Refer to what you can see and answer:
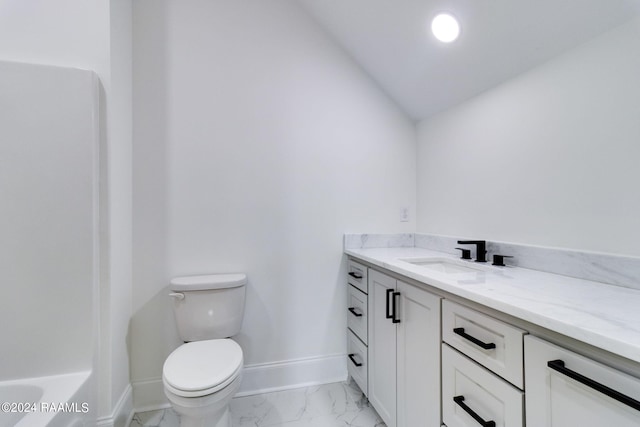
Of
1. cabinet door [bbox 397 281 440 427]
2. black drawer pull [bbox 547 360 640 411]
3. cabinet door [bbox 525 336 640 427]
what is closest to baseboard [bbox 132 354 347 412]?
cabinet door [bbox 397 281 440 427]

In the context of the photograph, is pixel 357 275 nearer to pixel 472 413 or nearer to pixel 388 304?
pixel 388 304

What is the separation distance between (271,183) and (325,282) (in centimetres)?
79

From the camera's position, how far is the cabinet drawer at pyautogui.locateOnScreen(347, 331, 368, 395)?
5.59 ft

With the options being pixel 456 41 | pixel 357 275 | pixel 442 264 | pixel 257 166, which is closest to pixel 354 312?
pixel 357 275

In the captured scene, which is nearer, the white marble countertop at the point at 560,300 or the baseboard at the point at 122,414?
the white marble countertop at the point at 560,300

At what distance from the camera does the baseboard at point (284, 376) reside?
1688mm

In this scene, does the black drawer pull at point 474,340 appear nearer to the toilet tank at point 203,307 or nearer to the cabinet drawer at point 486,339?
the cabinet drawer at point 486,339

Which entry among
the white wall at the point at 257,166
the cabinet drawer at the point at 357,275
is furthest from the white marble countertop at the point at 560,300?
the white wall at the point at 257,166

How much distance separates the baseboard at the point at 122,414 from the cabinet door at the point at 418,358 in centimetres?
139

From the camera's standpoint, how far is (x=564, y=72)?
119 centimetres

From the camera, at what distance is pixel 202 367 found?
4.15 ft

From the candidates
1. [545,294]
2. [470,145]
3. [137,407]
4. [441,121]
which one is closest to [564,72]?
[470,145]

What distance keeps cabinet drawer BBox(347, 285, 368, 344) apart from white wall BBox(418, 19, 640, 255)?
744mm

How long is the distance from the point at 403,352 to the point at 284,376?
975mm
